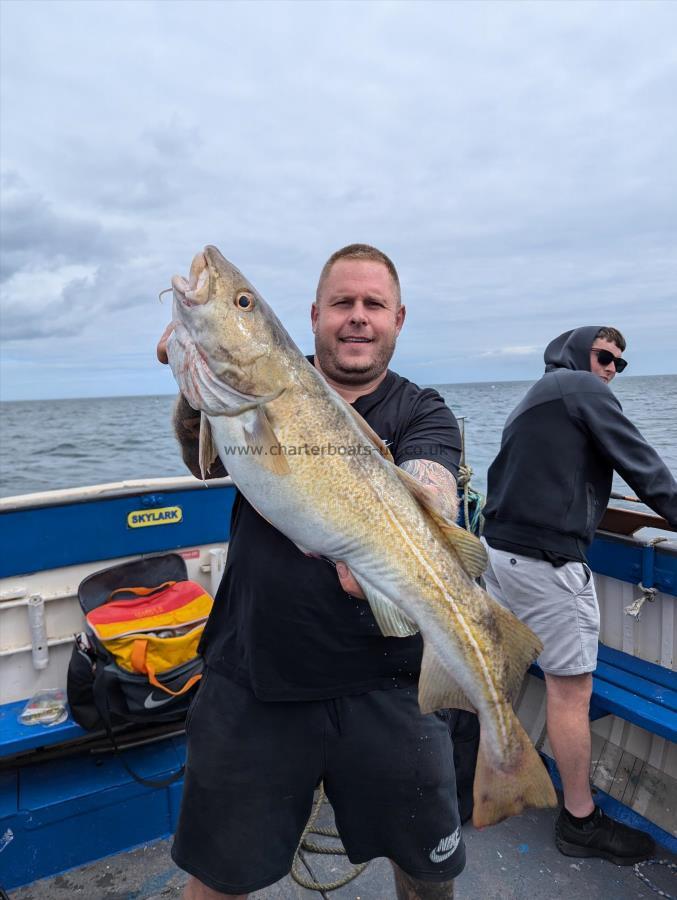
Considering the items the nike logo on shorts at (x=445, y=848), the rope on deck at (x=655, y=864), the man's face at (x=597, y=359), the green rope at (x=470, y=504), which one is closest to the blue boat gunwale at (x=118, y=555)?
the rope on deck at (x=655, y=864)

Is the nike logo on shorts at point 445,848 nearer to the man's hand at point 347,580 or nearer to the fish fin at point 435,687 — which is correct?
the fish fin at point 435,687

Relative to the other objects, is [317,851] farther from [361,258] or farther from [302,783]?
[361,258]

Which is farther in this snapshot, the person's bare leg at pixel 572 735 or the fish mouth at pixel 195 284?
the person's bare leg at pixel 572 735

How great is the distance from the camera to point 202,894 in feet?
7.67

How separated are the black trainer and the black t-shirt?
2.07m

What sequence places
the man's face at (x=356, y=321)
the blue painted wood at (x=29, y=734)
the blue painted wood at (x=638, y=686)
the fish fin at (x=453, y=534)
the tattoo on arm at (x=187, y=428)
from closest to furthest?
1. the fish fin at (x=453, y=534)
2. the tattoo on arm at (x=187, y=428)
3. the man's face at (x=356, y=321)
4. the blue painted wood at (x=29, y=734)
5. the blue painted wood at (x=638, y=686)

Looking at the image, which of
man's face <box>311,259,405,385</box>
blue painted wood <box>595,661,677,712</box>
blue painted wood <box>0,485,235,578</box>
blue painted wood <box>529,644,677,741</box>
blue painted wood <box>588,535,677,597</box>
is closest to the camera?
man's face <box>311,259,405,385</box>

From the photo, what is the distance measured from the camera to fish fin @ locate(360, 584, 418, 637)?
2070mm

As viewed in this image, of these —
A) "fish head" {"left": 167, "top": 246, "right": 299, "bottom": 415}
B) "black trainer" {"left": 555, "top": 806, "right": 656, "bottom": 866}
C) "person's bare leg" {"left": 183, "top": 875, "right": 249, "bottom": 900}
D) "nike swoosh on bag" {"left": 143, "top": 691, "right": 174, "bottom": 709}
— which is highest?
"fish head" {"left": 167, "top": 246, "right": 299, "bottom": 415}

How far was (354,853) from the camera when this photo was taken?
8.07 feet

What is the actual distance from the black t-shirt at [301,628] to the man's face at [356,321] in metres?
0.36

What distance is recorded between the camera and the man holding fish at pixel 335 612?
6.69 ft

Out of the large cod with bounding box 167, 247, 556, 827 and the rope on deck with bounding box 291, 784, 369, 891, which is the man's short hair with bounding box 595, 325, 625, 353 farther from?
the rope on deck with bounding box 291, 784, 369, 891

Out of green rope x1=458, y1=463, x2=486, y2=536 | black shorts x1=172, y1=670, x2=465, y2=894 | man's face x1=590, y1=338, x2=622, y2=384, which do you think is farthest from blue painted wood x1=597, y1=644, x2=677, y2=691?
black shorts x1=172, y1=670, x2=465, y2=894
